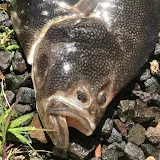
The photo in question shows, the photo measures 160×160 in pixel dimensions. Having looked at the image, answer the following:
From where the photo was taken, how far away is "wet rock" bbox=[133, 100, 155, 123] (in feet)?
17.6

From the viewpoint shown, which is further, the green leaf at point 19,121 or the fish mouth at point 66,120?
the green leaf at point 19,121

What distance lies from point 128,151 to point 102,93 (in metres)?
0.77

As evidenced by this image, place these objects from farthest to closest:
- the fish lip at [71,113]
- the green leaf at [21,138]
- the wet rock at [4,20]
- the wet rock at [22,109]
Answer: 1. the wet rock at [4,20]
2. the wet rock at [22,109]
3. the green leaf at [21,138]
4. the fish lip at [71,113]

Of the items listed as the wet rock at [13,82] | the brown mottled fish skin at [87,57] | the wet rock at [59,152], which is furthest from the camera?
the wet rock at [13,82]

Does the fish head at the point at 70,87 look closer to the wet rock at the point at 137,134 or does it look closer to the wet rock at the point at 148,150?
the wet rock at the point at 137,134

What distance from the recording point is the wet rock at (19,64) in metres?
5.46

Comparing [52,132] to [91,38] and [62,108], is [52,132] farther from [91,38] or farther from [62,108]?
[91,38]

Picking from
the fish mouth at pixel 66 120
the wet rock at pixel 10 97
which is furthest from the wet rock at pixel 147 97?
the wet rock at pixel 10 97

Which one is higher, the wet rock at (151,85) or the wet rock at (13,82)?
the wet rock at (13,82)

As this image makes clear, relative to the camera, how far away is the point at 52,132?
15.4ft

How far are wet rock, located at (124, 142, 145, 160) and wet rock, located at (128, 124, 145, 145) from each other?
0.19 ft

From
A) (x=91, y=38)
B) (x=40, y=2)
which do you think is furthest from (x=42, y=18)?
(x=91, y=38)

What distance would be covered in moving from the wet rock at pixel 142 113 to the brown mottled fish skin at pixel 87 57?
1.35ft

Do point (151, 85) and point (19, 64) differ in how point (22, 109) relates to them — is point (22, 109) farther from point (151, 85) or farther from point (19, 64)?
point (151, 85)
